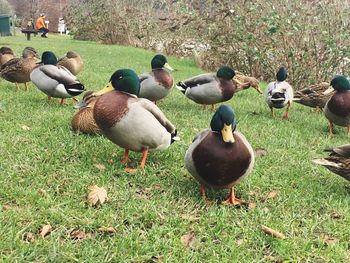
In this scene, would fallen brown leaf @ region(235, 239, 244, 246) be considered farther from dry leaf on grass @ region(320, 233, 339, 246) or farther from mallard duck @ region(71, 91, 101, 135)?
mallard duck @ region(71, 91, 101, 135)

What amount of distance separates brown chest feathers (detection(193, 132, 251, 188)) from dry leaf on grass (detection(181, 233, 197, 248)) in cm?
49

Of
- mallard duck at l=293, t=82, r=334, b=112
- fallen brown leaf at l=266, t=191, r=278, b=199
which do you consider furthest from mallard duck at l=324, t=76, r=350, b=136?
fallen brown leaf at l=266, t=191, r=278, b=199

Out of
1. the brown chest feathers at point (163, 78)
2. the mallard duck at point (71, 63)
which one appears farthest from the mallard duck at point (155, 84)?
the mallard duck at point (71, 63)

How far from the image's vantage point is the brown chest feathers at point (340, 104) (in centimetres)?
601

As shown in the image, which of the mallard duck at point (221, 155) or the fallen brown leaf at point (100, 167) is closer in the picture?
the mallard duck at point (221, 155)

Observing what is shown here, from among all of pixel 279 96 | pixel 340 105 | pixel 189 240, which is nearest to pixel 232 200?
pixel 189 240

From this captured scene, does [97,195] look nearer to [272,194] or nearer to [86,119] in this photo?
[272,194]

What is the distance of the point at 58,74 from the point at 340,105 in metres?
3.76

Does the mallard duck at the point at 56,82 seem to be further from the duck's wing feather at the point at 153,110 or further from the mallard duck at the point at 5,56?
the mallard duck at the point at 5,56

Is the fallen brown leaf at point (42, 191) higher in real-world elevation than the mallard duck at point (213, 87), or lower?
higher

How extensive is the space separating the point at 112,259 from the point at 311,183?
214cm

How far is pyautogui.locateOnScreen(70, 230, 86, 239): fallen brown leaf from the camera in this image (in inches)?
113

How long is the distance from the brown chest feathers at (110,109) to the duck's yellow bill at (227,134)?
967mm

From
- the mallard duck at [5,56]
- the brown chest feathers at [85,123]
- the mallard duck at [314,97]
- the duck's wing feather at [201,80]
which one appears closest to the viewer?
the brown chest feathers at [85,123]
